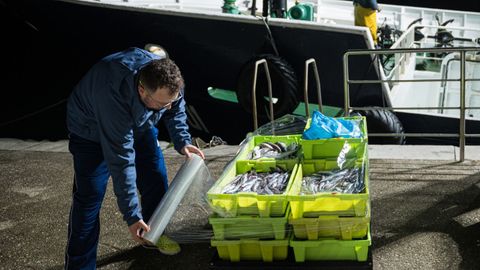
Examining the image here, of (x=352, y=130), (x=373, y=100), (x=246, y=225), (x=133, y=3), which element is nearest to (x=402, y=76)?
(x=373, y=100)

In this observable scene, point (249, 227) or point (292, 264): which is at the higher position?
point (249, 227)

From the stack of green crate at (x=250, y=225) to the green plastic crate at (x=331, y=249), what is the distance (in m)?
0.09

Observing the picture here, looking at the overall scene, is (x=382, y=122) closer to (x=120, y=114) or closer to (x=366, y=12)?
(x=366, y=12)

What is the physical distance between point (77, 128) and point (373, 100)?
4991mm

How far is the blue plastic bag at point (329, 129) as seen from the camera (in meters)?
3.62

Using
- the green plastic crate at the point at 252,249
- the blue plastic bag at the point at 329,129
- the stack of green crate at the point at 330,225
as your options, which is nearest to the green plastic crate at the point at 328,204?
the stack of green crate at the point at 330,225

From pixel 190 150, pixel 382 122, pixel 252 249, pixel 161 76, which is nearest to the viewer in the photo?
pixel 161 76

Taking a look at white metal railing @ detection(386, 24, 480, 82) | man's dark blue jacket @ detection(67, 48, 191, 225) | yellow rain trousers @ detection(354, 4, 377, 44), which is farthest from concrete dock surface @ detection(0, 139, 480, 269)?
white metal railing @ detection(386, 24, 480, 82)

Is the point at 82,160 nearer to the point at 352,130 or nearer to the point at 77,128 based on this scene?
the point at 77,128

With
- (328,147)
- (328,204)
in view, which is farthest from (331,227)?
(328,147)

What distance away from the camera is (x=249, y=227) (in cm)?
298

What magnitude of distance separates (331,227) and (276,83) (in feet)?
14.1

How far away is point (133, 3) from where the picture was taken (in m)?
7.96

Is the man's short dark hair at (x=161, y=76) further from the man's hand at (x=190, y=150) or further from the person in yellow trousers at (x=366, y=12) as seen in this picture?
the person in yellow trousers at (x=366, y=12)
